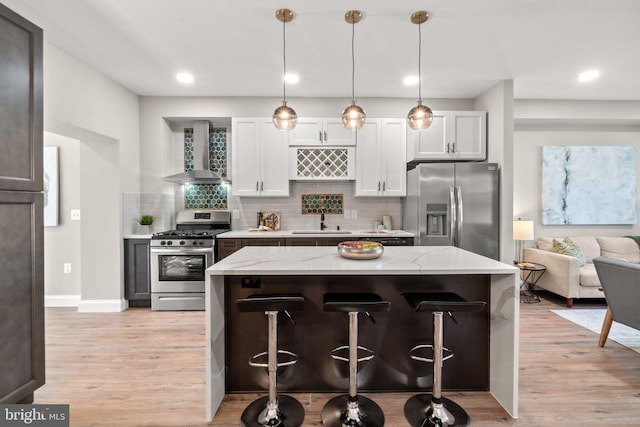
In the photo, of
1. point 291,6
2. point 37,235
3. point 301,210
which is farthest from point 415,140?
point 37,235

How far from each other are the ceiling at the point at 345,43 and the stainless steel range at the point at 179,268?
188 centimetres

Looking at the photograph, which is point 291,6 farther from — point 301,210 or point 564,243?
point 564,243

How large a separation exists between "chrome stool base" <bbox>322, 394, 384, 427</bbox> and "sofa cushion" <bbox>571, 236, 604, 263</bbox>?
4213 millimetres

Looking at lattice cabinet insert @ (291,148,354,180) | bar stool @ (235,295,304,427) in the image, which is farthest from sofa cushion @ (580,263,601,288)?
bar stool @ (235,295,304,427)

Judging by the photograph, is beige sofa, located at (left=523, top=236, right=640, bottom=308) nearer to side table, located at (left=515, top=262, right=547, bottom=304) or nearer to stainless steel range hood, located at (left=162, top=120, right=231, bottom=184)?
side table, located at (left=515, top=262, right=547, bottom=304)

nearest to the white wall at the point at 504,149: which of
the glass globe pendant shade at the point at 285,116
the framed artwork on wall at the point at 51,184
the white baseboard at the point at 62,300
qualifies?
the glass globe pendant shade at the point at 285,116

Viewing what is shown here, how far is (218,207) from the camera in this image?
464 centimetres

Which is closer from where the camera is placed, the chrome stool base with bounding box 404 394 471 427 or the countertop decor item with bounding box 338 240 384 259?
the chrome stool base with bounding box 404 394 471 427

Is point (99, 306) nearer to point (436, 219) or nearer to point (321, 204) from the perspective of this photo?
point (321, 204)

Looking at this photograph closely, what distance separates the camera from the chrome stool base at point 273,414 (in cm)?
185

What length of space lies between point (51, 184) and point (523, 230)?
6.15 meters

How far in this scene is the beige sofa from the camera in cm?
398

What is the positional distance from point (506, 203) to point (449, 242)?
2.73 ft

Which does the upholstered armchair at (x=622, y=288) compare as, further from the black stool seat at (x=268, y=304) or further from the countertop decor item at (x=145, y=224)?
the countertop decor item at (x=145, y=224)
